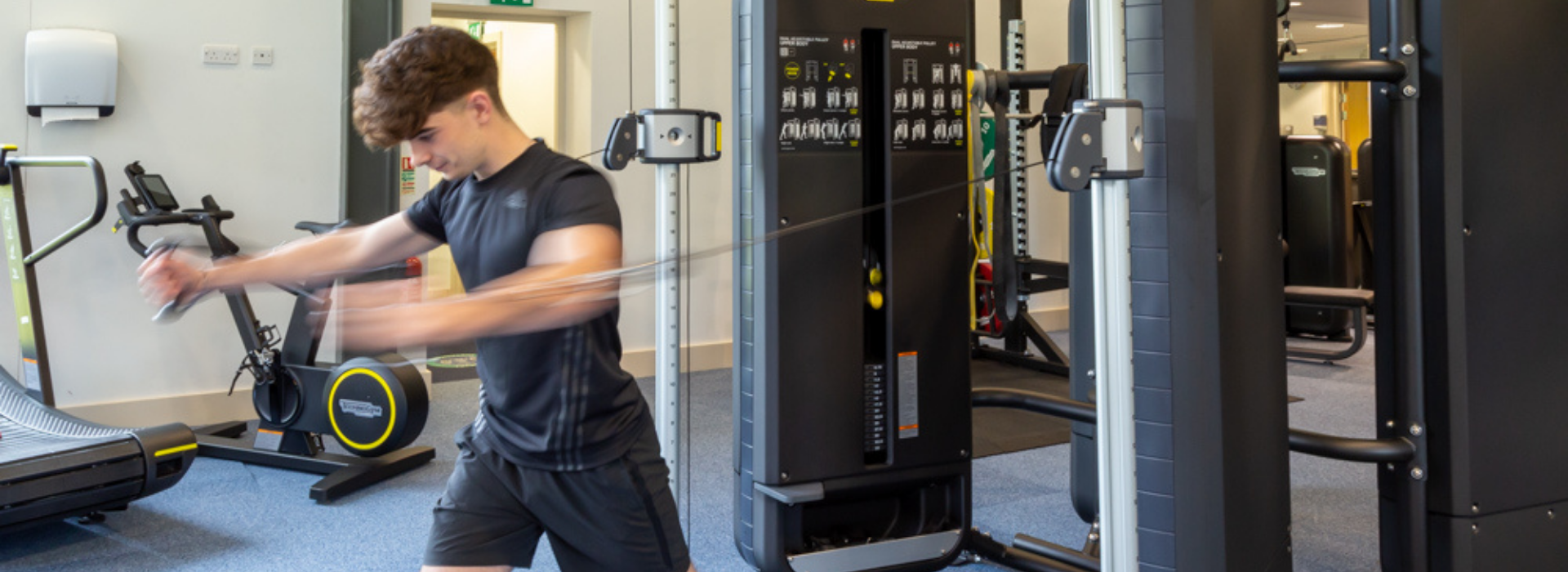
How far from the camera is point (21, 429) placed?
12.9ft

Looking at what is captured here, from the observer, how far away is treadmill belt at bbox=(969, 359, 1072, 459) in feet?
16.0

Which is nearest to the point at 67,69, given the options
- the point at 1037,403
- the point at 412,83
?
the point at 412,83

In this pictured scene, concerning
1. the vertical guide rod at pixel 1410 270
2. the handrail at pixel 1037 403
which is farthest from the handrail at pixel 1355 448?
the handrail at pixel 1037 403

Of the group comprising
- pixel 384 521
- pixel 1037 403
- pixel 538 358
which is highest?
pixel 538 358

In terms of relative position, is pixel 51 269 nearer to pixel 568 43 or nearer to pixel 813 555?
pixel 568 43

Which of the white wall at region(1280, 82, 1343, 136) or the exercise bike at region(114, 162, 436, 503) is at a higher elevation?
the white wall at region(1280, 82, 1343, 136)

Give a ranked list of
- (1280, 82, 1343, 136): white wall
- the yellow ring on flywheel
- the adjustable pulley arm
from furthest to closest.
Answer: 1. (1280, 82, 1343, 136): white wall
2. the yellow ring on flywheel
3. the adjustable pulley arm

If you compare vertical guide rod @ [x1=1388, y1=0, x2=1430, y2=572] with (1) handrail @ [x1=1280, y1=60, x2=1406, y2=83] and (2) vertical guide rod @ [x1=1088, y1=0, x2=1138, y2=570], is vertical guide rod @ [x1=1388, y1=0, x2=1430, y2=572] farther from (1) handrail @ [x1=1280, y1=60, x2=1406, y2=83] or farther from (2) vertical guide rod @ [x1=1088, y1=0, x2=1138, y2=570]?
(2) vertical guide rod @ [x1=1088, y1=0, x2=1138, y2=570]

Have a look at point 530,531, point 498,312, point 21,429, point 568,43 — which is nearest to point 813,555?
point 530,531

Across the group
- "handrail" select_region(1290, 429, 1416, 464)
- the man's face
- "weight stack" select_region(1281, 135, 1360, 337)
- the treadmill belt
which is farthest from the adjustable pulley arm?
"weight stack" select_region(1281, 135, 1360, 337)

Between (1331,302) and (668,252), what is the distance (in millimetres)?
3896

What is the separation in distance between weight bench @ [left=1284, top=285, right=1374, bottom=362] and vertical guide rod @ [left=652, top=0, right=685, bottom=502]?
1747 millimetres

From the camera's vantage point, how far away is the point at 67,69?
4855mm

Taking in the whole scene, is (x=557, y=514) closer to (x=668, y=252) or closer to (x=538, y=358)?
(x=538, y=358)
